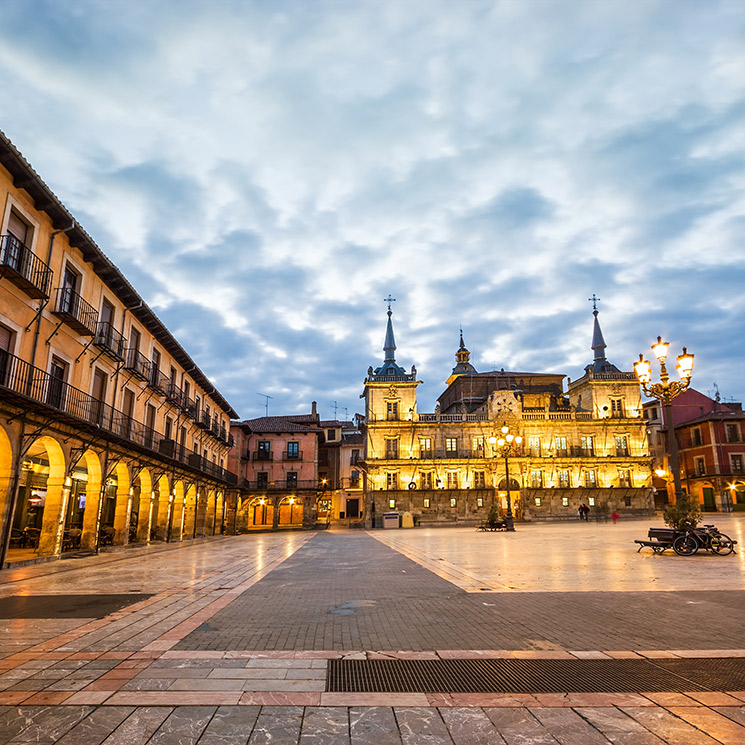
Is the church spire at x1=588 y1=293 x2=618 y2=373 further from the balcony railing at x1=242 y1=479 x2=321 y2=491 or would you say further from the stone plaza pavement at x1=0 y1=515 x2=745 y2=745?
the stone plaza pavement at x1=0 y1=515 x2=745 y2=745

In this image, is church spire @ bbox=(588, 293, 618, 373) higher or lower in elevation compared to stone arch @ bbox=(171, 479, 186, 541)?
higher

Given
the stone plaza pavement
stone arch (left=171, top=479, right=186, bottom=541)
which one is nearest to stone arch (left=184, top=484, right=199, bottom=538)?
stone arch (left=171, top=479, right=186, bottom=541)

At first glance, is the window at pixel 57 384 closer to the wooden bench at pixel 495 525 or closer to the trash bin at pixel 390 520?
the wooden bench at pixel 495 525

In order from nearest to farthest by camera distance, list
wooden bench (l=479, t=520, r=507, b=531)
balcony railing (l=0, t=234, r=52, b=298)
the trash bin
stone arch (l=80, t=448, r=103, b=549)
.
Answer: balcony railing (l=0, t=234, r=52, b=298)
stone arch (l=80, t=448, r=103, b=549)
wooden bench (l=479, t=520, r=507, b=531)
the trash bin

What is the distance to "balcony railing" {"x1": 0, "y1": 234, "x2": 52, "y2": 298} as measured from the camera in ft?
47.1

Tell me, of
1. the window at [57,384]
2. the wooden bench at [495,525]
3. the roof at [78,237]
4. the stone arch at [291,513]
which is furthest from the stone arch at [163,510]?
the stone arch at [291,513]

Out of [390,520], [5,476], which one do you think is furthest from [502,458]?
[5,476]

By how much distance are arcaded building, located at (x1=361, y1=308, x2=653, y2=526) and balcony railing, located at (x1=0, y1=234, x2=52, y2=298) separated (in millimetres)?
40536

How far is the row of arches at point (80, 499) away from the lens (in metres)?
16.5

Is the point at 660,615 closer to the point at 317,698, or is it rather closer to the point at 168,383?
the point at 317,698

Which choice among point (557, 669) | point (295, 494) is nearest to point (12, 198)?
point (557, 669)

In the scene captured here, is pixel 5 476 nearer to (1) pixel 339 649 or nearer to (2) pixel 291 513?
(1) pixel 339 649

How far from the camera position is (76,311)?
60.6 feet

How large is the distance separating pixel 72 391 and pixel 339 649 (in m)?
16.3
